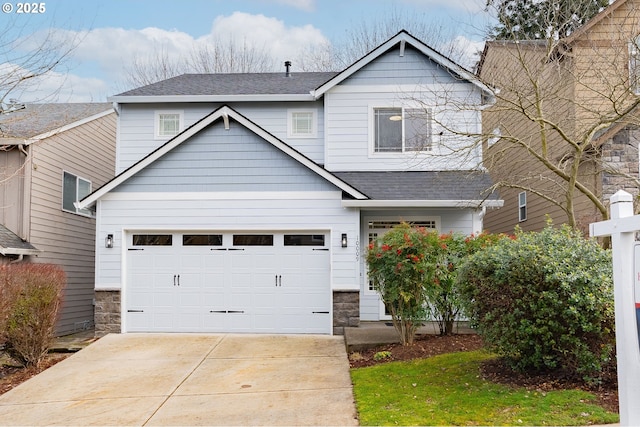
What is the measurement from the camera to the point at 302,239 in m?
11.5

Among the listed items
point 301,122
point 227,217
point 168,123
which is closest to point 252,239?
point 227,217

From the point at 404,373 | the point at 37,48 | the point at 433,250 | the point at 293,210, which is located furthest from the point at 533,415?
the point at 37,48

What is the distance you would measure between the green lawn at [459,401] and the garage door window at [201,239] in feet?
17.2

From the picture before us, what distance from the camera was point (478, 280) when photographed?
6703mm

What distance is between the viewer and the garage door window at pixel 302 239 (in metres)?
11.5

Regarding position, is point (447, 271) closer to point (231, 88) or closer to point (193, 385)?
point (193, 385)

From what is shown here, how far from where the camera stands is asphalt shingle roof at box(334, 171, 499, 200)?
38.2ft

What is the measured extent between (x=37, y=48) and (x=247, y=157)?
4408 mm

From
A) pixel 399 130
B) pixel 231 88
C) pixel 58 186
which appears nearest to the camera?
pixel 399 130

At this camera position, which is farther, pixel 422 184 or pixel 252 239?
pixel 422 184

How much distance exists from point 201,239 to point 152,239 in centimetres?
110

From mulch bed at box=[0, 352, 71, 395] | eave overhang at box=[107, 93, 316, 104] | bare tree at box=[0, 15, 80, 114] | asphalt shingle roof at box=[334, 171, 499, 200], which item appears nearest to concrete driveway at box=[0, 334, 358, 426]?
mulch bed at box=[0, 352, 71, 395]

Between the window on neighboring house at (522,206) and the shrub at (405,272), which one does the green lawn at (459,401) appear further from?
the window on neighboring house at (522,206)
